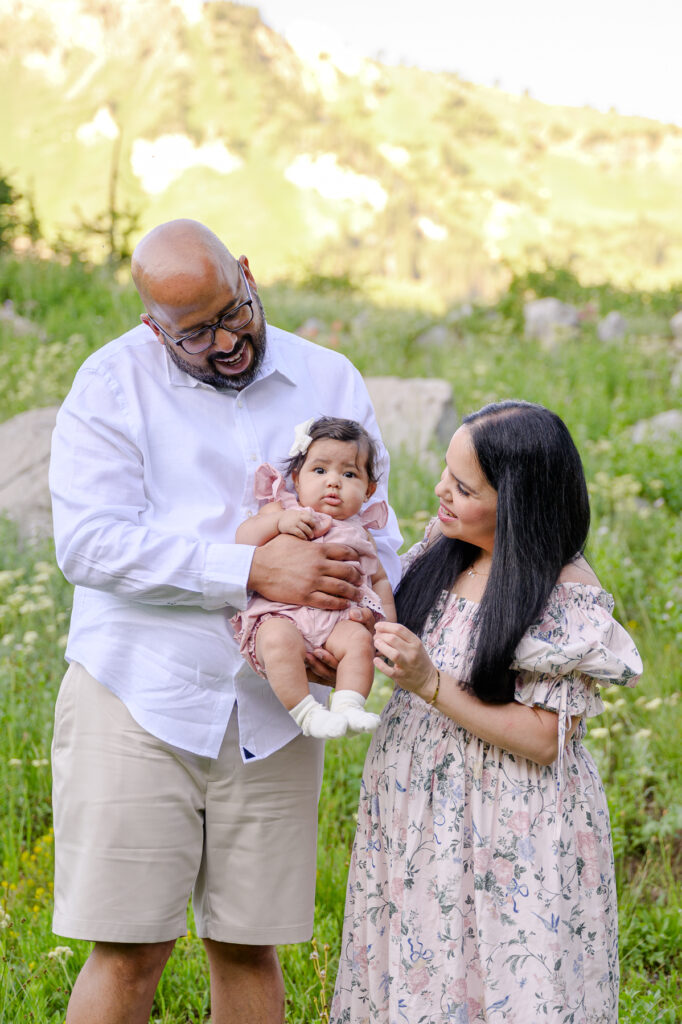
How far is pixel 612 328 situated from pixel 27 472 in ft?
21.6

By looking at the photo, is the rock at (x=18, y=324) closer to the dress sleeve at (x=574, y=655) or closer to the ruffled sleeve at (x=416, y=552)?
the ruffled sleeve at (x=416, y=552)

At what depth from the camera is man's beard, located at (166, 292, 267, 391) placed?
237 cm

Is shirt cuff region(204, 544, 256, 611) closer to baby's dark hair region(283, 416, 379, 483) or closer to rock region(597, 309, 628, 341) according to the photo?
baby's dark hair region(283, 416, 379, 483)

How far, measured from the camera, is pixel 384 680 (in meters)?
4.59

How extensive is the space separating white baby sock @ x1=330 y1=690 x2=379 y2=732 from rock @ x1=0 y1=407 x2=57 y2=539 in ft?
11.3

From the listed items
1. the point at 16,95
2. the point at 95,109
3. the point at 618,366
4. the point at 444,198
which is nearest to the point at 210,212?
the point at 444,198

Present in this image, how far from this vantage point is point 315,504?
7.63 feet

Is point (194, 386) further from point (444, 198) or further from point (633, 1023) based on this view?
point (444, 198)

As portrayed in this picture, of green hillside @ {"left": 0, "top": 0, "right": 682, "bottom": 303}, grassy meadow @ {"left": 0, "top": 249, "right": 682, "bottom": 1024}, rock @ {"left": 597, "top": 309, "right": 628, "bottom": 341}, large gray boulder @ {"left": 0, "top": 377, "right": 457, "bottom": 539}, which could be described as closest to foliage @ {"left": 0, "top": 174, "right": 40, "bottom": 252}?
grassy meadow @ {"left": 0, "top": 249, "right": 682, "bottom": 1024}

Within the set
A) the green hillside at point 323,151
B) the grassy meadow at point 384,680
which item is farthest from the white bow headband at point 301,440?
the green hillside at point 323,151

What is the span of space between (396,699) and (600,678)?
505 millimetres

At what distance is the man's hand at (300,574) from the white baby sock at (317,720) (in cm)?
23

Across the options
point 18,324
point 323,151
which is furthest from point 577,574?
point 323,151

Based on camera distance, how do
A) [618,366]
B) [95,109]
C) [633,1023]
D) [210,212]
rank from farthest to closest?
[95,109] → [210,212] → [618,366] → [633,1023]
